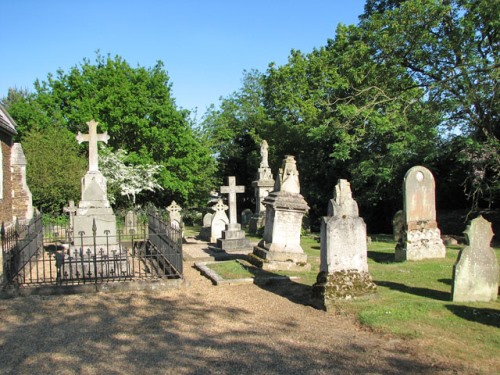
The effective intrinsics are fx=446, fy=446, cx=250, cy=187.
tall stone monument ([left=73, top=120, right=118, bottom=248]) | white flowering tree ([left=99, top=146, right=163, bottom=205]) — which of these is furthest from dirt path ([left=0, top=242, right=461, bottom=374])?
white flowering tree ([left=99, top=146, right=163, bottom=205])

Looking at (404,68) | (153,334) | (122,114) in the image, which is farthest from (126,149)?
(153,334)

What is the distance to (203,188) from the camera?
34.3m

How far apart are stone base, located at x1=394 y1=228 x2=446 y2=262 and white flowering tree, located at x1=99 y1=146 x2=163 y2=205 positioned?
758 inches

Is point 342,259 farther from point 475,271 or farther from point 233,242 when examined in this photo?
point 233,242

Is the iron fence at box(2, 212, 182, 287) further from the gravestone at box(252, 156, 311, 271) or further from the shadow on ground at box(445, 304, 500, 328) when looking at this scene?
the shadow on ground at box(445, 304, 500, 328)

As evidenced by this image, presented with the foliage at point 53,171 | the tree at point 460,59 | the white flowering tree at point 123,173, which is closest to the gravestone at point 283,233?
the tree at point 460,59

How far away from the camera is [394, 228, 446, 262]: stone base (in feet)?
39.0

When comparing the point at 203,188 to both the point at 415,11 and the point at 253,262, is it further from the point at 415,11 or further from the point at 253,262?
the point at 253,262

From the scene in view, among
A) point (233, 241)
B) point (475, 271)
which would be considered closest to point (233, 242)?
point (233, 241)

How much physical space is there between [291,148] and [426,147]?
12.5m

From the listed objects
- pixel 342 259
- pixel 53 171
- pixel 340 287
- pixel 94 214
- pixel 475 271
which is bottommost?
pixel 340 287

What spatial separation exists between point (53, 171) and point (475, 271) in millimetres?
20906

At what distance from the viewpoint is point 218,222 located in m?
17.6

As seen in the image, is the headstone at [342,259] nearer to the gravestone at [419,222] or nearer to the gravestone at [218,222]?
the gravestone at [419,222]
